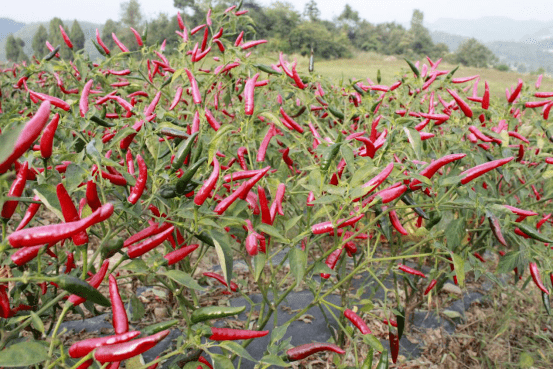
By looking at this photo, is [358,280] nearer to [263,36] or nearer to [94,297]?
[94,297]

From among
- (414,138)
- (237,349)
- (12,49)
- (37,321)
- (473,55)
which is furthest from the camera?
(473,55)

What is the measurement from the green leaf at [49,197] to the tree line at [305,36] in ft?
87.8

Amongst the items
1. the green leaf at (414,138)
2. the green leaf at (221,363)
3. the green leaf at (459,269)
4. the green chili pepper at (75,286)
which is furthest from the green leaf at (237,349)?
the green leaf at (414,138)

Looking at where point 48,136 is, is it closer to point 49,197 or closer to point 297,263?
point 49,197

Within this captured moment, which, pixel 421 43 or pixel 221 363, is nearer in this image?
pixel 221 363

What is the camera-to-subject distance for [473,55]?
5138 centimetres

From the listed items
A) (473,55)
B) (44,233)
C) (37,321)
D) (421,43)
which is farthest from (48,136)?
(421,43)

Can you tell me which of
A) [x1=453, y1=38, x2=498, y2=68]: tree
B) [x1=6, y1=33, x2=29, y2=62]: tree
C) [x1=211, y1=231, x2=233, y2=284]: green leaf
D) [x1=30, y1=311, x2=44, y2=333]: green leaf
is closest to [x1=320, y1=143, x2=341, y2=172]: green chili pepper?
[x1=211, y1=231, x2=233, y2=284]: green leaf

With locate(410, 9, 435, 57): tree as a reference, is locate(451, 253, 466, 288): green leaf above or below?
below

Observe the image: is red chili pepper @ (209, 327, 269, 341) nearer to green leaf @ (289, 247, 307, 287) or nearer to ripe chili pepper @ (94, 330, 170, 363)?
green leaf @ (289, 247, 307, 287)

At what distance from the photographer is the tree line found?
37094 millimetres

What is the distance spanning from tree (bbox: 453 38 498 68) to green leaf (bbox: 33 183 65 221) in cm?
5410

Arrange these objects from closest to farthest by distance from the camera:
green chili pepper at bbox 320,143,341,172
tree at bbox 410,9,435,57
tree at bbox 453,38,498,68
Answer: green chili pepper at bbox 320,143,341,172, tree at bbox 453,38,498,68, tree at bbox 410,9,435,57

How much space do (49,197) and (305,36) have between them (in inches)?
1498
